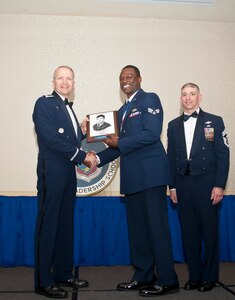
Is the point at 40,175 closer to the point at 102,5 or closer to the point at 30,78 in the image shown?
the point at 30,78

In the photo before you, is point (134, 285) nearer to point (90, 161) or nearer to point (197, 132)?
point (90, 161)

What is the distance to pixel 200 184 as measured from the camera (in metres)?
3.03

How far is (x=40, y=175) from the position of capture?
292 centimetres

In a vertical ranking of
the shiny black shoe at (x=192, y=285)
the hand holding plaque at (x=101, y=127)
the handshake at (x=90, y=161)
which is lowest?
the shiny black shoe at (x=192, y=285)

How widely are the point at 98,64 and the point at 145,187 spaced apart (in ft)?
9.46

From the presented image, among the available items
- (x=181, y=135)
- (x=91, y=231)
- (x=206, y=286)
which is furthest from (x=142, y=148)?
(x=91, y=231)

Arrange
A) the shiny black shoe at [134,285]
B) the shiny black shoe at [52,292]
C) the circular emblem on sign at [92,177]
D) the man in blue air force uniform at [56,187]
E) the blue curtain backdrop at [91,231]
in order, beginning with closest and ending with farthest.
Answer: the shiny black shoe at [52,292] → the man in blue air force uniform at [56,187] → the shiny black shoe at [134,285] → the blue curtain backdrop at [91,231] → the circular emblem on sign at [92,177]

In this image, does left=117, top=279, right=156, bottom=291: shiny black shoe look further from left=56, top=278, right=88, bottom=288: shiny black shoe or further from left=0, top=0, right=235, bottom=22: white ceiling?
left=0, top=0, right=235, bottom=22: white ceiling

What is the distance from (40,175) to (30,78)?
2600mm

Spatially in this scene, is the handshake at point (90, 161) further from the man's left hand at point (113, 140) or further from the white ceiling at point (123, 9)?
the white ceiling at point (123, 9)

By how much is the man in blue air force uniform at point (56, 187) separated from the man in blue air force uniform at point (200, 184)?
2.92ft

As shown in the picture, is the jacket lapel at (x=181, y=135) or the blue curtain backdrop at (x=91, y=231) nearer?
the jacket lapel at (x=181, y=135)

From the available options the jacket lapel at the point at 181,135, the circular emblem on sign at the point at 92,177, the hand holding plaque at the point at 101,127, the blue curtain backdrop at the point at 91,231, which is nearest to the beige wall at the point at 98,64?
the circular emblem on sign at the point at 92,177

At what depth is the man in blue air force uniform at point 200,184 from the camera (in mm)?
2986
